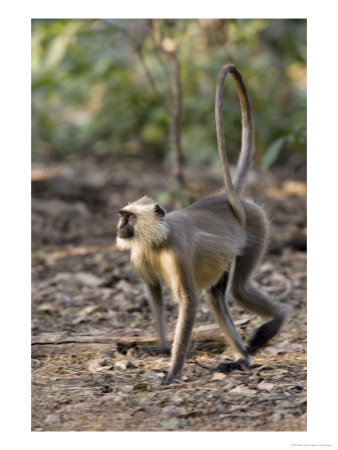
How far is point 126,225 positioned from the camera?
16.5ft

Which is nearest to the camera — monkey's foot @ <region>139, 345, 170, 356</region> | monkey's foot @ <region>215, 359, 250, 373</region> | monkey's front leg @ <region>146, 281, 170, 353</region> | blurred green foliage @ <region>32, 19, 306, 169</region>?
monkey's foot @ <region>215, 359, 250, 373</region>

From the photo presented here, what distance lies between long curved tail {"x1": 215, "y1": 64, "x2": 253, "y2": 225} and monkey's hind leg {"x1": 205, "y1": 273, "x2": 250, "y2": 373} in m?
0.66

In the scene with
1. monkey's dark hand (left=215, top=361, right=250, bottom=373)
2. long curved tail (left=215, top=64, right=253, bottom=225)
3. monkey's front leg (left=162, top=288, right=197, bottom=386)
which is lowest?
monkey's dark hand (left=215, top=361, right=250, bottom=373)

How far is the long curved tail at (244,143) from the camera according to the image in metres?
5.14

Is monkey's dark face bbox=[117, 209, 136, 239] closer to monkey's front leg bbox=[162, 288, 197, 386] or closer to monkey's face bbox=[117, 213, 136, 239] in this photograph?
monkey's face bbox=[117, 213, 136, 239]

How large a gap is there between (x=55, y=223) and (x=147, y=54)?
251 inches

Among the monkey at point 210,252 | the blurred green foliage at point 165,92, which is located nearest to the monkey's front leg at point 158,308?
the monkey at point 210,252

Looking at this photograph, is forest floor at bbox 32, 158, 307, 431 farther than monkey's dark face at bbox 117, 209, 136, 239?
No

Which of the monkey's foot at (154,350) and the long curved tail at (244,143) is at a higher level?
the long curved tail at (244,143)

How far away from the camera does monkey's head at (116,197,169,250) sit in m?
4.95

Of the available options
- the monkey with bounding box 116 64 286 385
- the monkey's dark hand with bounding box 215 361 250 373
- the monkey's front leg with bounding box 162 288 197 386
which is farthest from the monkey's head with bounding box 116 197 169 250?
the monkey's dark hand with bounding box 215 361 250 373

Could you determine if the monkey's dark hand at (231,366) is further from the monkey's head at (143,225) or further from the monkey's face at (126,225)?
the monkey's face at (126,225)

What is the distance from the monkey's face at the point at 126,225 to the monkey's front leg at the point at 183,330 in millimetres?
635
